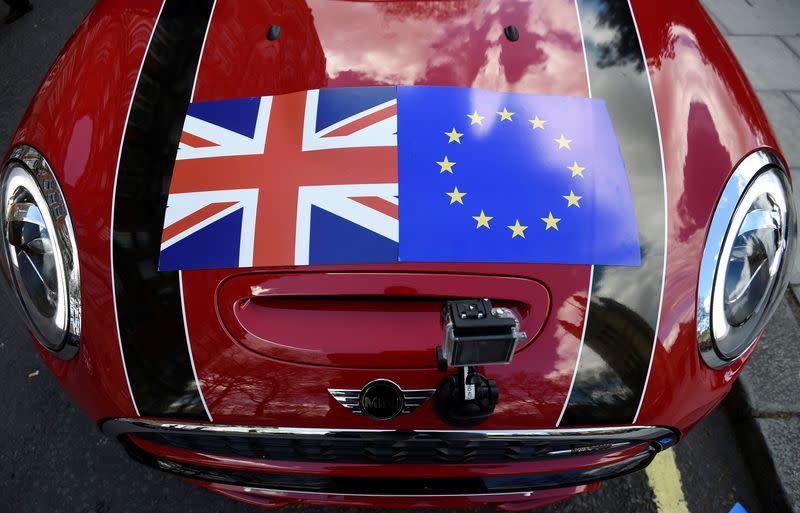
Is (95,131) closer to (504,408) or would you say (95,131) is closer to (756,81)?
(504,408)

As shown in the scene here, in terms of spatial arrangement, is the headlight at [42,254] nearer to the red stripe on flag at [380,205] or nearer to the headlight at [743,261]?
the red stripe on flag at [380,205]

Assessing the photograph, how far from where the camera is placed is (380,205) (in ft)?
4.59

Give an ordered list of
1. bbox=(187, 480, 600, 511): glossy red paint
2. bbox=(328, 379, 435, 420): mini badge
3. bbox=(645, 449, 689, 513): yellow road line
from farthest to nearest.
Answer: bbox=(645, 449, 689, 513): yellow road line < bbox=(187, 480, 600, 511): glossy red paint < bbox=(328, 379, 435, 420): mini badge

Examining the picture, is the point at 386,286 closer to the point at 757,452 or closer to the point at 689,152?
the point at 689,152

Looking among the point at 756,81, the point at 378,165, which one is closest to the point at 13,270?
the point at 378,165

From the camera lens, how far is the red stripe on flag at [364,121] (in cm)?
150

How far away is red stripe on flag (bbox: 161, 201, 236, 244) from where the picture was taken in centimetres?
141

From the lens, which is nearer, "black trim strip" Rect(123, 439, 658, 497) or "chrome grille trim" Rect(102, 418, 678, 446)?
"chrome grille trim" Rect(102, 418, 678, 446)

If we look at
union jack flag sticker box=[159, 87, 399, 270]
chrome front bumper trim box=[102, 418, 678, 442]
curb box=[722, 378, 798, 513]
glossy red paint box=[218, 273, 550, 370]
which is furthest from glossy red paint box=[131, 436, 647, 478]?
curb box=[722, 378, 798, 513]

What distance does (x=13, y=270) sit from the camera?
156 cm

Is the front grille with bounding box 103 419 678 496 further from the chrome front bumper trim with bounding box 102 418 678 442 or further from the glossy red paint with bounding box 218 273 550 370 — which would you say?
the glossy red paint with bounding box 218 273 550 370

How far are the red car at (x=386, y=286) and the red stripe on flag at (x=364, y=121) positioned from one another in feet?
0.04

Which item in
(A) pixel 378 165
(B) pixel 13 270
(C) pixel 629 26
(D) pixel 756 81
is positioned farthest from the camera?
(D) pixel 756 81

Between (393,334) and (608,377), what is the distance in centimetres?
50
